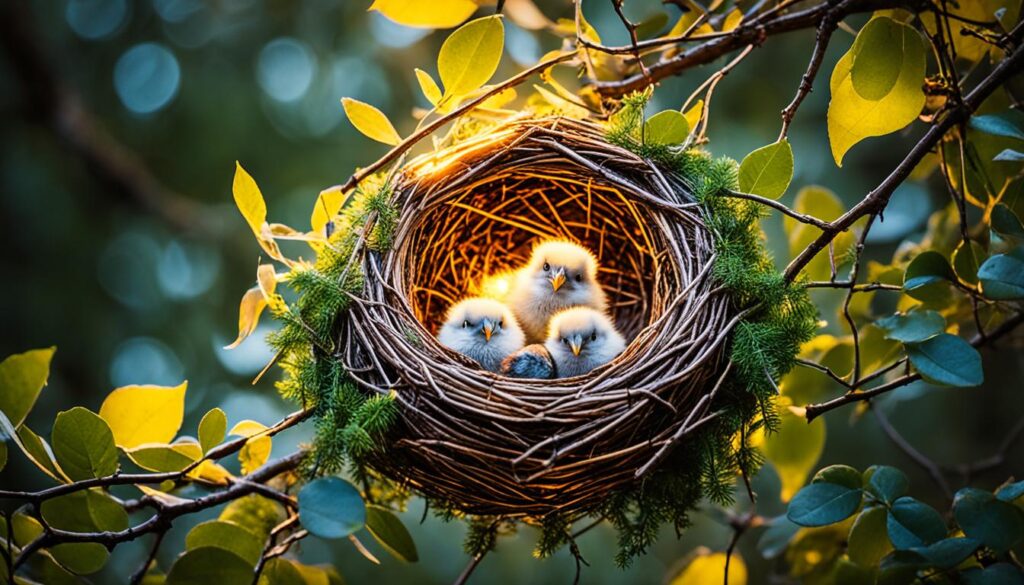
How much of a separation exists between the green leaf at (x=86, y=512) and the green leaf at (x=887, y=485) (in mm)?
1360

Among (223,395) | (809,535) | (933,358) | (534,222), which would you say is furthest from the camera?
(223,395)

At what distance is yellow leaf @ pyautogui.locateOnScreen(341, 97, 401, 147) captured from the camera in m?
1.64

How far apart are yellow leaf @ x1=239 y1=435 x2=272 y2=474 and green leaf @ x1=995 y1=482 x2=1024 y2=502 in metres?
1.33

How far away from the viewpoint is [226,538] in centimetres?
174

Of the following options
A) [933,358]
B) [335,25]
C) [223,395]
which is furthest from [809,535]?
[335,25]

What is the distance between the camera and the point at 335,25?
4695mm

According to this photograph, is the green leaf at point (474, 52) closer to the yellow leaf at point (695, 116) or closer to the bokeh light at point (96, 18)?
the yellow leaf at point (695, 116)

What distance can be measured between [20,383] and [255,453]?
452mm

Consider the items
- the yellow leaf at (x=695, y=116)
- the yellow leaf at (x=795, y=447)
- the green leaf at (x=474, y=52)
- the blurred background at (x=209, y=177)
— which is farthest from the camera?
the blurred background at (x=209, y=177)

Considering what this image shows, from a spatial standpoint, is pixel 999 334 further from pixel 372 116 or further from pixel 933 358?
pixel 372 116

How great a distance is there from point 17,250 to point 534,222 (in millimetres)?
3337

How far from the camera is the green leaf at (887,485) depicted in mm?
1543

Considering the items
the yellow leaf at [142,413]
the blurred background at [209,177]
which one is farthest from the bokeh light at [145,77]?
the yellow leaf at [142,413]

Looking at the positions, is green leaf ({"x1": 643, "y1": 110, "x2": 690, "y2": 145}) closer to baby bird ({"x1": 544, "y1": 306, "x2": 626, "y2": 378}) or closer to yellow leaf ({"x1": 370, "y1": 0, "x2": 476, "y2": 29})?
yellow leaf ({"x1": 370, "y1": 0, "x2": 476, "y2": 29})
